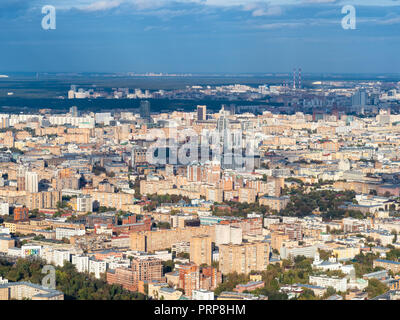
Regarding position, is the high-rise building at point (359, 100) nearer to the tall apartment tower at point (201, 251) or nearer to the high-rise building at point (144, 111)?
the high-rise building at point (144, 111)

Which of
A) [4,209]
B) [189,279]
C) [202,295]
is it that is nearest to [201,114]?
[4,209]

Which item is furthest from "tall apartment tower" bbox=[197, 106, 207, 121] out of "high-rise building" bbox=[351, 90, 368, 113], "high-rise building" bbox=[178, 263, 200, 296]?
"high-rise building" bbox=[178, 263, 200, 296]

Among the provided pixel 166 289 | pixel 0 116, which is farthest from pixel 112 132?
pixel 166 289

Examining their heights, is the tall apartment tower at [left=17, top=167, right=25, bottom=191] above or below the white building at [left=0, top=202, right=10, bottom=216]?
above

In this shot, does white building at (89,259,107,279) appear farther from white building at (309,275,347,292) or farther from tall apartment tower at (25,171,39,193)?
tall apartment tower at (25,171,39,193)

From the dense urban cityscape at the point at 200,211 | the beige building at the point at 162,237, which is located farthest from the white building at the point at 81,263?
the beige building at the point at 162,237

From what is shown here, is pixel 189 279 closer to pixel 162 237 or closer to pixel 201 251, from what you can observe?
pixel 201 251
